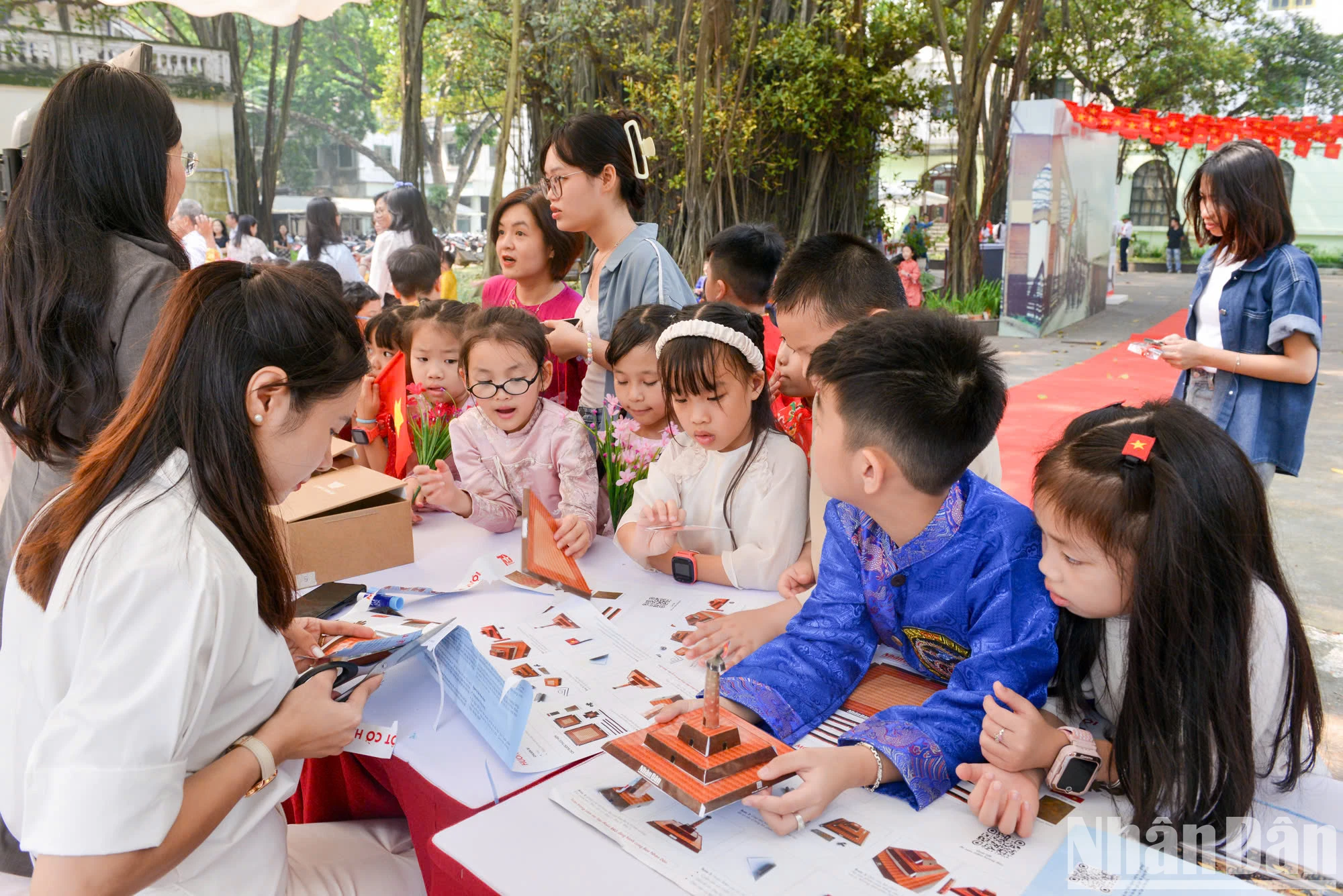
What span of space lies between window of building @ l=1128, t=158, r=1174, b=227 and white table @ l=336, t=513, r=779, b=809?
82.4ft

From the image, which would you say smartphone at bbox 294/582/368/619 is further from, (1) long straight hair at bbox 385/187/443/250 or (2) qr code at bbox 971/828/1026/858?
(1) long straight hair at bbox 385/187/443/250

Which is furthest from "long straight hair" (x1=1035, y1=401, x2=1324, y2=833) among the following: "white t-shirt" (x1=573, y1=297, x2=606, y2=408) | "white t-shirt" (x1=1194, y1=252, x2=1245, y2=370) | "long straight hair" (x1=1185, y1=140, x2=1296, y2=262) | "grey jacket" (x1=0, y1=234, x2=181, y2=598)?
"white t-shirt" (x1=1194, y1=252, x2=1245, y2=370)

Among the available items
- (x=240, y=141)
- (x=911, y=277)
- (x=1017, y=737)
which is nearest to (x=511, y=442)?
(x=1017, y=737)

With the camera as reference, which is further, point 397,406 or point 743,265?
point 743,265

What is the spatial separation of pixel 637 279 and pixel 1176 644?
1993 millimetres

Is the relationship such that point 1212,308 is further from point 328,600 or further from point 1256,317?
point 328,600

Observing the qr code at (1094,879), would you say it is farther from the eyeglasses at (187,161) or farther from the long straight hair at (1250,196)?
the long straight hair at (1250,196)

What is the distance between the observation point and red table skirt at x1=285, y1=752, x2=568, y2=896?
109cm

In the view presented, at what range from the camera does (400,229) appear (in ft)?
18.1

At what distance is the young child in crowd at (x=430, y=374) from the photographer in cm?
271

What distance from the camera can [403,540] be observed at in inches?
79.7

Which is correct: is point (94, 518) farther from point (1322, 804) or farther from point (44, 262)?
point (1322, 804)

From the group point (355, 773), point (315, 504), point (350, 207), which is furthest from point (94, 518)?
point (350, 207)

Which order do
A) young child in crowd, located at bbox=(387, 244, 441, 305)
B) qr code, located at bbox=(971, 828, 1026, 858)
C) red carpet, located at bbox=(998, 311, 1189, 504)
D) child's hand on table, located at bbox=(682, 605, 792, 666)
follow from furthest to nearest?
red carpet, located at bbox=(998, 311, 1189, 504) < young child in crowd, located at bbox=(387, 244, 441, 305) < child's hand on table, located at bbox=(682, 605, 792, 666) < qr code, located at bbox=(971, 828, 1026, 858)
